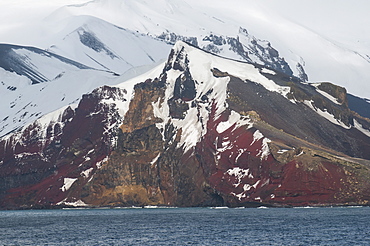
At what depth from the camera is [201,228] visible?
146m

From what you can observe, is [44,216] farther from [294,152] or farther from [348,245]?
[348,245]

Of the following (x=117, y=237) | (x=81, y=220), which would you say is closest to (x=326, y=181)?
(x=81, y=220)

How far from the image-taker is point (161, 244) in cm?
12731

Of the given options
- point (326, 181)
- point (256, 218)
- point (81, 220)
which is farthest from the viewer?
point (326, 181)

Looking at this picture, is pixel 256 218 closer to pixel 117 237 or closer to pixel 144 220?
pixel 144 220

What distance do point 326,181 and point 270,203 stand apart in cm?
1243

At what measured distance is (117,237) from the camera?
137500mm

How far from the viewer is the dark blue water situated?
12988cm

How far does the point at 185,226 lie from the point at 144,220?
1828 centimetres

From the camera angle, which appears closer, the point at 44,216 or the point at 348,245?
the point at 348,245

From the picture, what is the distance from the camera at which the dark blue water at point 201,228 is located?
129875 millimetres

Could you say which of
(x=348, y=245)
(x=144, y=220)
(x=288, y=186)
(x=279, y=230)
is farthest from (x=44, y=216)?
(x=348, y=245)

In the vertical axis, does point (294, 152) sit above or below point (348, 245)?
above

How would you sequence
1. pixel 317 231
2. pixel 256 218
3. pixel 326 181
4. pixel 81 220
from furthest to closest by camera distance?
pixel 326 181 → pixel 81 220 → pixel 256 218 → pixel 317 231
